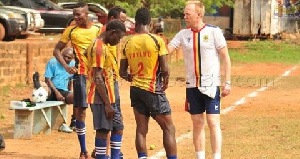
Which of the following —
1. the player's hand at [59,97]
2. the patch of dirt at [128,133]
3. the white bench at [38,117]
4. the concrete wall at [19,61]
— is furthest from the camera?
the concrete wall at [19,61]

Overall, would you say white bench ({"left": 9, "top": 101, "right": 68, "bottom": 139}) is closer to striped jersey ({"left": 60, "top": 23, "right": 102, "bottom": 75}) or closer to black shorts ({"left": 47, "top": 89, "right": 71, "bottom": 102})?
black shorts ({"left": 47, "top": 89, "right": 71, "bottom": 102})

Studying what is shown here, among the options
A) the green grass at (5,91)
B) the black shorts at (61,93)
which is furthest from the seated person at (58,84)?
the green grass at (5,91)

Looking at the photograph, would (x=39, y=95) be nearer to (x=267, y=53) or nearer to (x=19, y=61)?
(x=19, y=61)

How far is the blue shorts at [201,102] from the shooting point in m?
9.35

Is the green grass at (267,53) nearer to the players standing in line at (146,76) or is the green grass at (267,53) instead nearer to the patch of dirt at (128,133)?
the patch of dirt at (128,133)

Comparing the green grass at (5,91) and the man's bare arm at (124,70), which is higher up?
the man's bare arm at (124,70)

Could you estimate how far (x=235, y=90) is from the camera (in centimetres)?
2061

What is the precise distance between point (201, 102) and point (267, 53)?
25289 mm

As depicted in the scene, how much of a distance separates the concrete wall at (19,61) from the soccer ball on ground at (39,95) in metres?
6.32

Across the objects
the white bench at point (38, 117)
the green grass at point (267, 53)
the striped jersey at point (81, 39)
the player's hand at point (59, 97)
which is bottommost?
the green grass at point (267, 53)

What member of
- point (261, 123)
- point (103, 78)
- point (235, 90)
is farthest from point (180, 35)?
point (235, 90)

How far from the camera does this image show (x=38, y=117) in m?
12.6

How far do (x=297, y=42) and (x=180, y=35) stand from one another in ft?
97.7

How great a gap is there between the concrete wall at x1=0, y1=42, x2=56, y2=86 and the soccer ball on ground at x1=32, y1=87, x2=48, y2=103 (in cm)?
632
